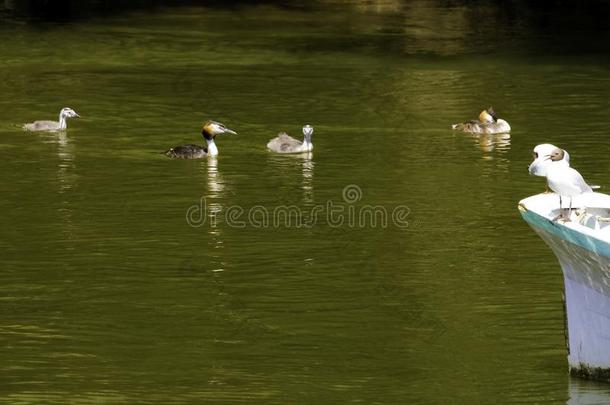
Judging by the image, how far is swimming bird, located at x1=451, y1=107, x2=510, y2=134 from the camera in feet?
89.2

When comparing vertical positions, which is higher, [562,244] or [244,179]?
[562,244]

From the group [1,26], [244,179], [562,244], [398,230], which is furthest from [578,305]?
[1,26]

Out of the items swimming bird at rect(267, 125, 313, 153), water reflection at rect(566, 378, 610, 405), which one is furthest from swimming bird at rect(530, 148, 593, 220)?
swimming bird at rect(267, 125, 313, 153)

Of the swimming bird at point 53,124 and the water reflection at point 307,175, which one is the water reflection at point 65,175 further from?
the water reflection at point 307,175

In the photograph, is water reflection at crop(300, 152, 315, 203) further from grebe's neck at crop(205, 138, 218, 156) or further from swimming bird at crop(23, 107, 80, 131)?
swimming bird at crop(23, 107, 80, 131)

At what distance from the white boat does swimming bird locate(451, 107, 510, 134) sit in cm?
1361

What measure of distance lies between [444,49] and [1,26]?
40.7 feet

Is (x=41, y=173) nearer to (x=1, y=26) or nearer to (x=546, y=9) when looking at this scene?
(x=1, y=26)

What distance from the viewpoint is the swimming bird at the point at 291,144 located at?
2566 centimetres

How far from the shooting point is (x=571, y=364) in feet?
45.2

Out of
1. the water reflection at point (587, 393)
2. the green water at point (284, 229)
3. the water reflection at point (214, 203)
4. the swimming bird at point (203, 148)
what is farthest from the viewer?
the swimming bird at point (203, 148)

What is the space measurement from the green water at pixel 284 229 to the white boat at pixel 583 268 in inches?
10.5

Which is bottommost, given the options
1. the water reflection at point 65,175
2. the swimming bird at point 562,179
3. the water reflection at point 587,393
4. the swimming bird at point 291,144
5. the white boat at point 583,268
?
the water reflection at point 65,175

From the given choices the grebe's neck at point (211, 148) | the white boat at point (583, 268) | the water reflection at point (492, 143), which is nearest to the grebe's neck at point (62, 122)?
the grebe's neck at point (211, 148)
